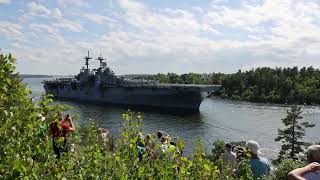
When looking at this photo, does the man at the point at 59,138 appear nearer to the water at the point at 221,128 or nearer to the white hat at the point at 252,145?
the white hat at the point at 252,145

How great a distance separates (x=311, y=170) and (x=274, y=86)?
11935 cm

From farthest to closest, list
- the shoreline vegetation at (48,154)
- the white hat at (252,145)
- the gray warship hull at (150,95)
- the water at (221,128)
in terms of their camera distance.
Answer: the gray warship hull at (150,95)
the water at (221,128)
the white hat at (252,145)
the shoreline vegetation at (48,154)

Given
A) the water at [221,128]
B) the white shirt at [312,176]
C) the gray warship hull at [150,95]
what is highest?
the white shirt at [312,176]

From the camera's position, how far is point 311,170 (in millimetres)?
4801

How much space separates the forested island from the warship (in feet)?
89.6

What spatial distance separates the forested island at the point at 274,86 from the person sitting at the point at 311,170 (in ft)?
339

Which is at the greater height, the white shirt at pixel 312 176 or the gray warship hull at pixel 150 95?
the white shirt at pixel 312 176

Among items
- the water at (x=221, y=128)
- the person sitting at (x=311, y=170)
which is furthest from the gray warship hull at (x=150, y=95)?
the person sitting at (x=311, y=170)

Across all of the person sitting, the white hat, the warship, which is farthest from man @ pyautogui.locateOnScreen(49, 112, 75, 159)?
the warship

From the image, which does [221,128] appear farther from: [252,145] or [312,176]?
[312,176]

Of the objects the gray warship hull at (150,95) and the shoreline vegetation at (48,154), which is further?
the gray warship hull at (150,95)

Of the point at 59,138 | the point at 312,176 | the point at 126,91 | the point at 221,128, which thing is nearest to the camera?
the point at 59,138

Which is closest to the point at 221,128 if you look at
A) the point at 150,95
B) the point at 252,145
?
the point at 150,95

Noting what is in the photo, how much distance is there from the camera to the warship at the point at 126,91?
7969cm
